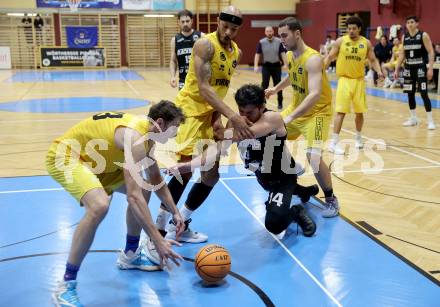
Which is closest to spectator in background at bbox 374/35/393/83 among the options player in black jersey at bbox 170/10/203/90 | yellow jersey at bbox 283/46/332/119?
player in black jersey at bbox 170/10/203/90

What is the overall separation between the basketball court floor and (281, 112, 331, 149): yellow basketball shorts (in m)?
0.78

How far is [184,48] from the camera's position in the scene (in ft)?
28.0

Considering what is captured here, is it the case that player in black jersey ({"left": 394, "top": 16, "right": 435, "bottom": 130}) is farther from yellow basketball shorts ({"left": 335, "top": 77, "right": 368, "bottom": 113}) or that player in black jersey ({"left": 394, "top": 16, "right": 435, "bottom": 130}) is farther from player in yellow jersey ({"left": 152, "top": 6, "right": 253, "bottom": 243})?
player in yellow jersey ({"left": 152, "top": 6, "right": 253, "bottom": 243})

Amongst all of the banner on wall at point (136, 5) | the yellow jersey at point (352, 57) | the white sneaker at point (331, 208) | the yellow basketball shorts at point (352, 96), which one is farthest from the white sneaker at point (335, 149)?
the banner on wall at point (136, 5)

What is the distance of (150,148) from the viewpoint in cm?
369

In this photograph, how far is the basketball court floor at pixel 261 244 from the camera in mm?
3717

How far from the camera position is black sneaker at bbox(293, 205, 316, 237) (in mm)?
4812

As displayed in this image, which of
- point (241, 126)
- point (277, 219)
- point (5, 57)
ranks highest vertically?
point (5, 57)

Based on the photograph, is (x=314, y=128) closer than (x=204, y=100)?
No

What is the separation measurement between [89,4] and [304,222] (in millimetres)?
26544

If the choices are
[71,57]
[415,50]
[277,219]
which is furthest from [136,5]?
[277,219]

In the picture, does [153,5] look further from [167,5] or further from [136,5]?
[136,5]

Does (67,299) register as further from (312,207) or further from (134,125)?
(312,207)

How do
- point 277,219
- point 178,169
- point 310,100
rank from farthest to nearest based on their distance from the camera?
point 310,100
point 277,219
point 178,169
